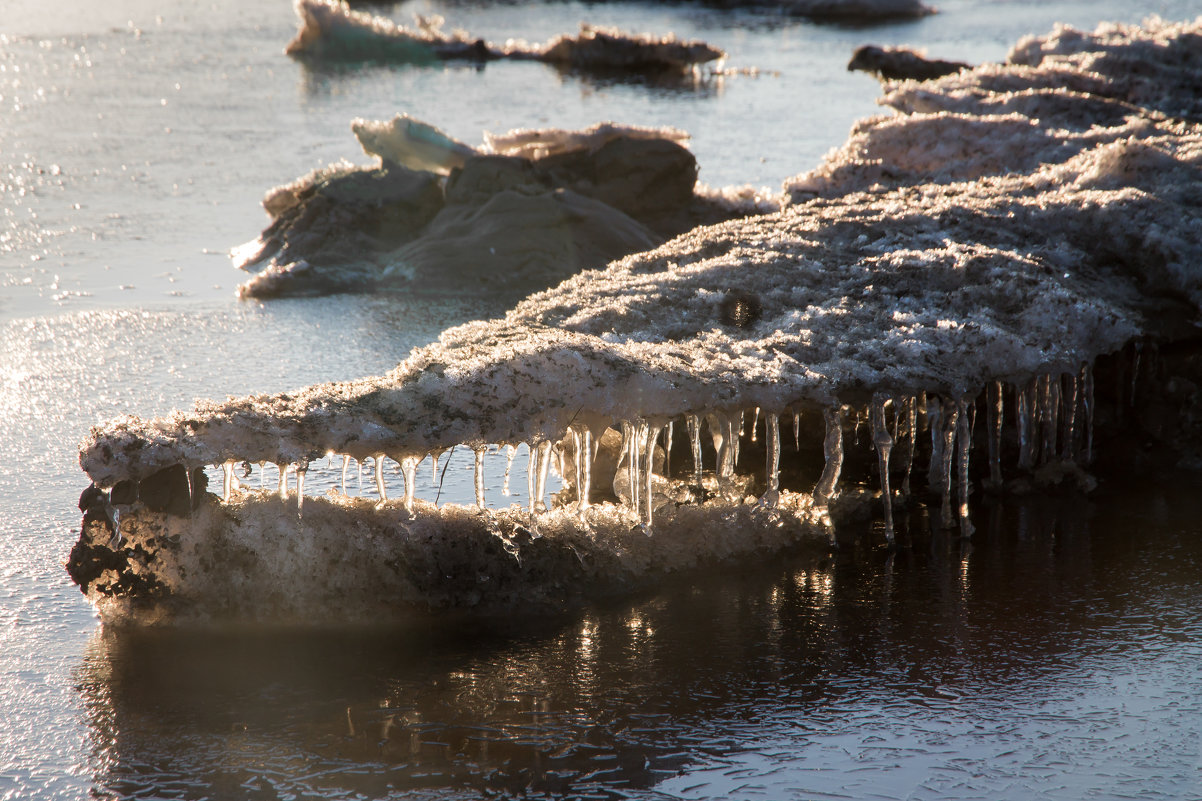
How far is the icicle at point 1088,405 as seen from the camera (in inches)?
204

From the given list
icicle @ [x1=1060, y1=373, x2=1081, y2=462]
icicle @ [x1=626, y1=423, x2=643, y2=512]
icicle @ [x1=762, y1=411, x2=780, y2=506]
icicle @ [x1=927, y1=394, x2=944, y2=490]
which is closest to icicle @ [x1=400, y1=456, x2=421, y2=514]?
icicle @ [x1=626, y1=423, x2=643, y2=512]

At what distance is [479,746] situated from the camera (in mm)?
3320

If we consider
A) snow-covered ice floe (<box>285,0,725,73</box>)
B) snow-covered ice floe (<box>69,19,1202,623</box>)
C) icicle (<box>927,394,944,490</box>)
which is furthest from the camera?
snow-covered ice floe (<box>285,0,725,73</box>)

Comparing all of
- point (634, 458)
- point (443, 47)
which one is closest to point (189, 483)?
point (634, 458)

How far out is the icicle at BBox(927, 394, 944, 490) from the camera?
4855mm

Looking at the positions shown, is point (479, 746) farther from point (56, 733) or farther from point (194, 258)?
point (194, 258)

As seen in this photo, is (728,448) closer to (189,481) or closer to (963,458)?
(963,458)

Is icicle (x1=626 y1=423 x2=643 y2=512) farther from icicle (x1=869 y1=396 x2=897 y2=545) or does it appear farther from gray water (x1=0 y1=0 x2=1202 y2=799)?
icicle (x1=869 y1=396 x2=897 y2=545)

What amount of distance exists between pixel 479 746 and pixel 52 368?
13.5 feet

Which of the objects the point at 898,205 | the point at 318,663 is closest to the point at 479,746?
the point at 318,663

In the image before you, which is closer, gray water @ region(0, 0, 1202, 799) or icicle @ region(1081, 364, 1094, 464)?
gray water @ region(0, 0, 1202, 799)

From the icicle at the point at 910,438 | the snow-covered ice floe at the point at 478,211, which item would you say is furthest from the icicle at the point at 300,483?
the snow-covered ice floe at the point at 478,211

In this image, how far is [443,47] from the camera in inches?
813

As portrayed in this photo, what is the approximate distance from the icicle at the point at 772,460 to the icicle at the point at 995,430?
43.2 inches
